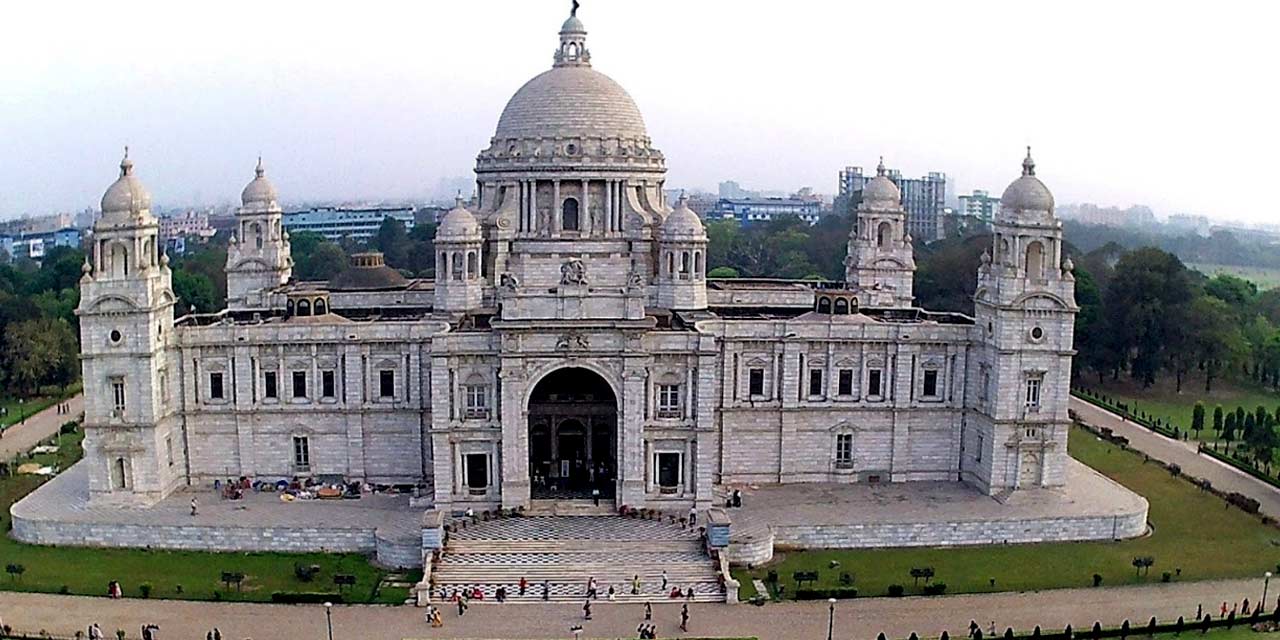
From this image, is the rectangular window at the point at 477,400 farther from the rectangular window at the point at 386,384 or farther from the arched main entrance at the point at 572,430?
the rectangular window at the point at 386,384

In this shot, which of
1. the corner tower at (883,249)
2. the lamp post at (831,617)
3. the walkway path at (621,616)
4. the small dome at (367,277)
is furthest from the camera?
the small dome at (367,277)

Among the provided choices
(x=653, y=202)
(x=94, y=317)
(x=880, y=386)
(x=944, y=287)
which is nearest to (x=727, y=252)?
(x=944, y=287)

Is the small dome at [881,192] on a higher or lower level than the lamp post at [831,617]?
higher

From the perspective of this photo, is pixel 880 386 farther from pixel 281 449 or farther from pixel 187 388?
pixel 187 388

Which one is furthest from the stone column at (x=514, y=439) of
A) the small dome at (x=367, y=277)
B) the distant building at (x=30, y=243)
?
the distant building at (x=30, y=243)

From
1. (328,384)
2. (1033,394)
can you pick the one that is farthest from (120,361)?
(1033,394)

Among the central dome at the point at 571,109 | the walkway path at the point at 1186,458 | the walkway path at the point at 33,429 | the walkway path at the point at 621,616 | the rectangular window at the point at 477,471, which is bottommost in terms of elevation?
the walkway path at the point at 621,616

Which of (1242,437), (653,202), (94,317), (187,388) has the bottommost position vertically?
(1242,437)

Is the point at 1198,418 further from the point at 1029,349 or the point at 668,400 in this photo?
the point at 668,400
